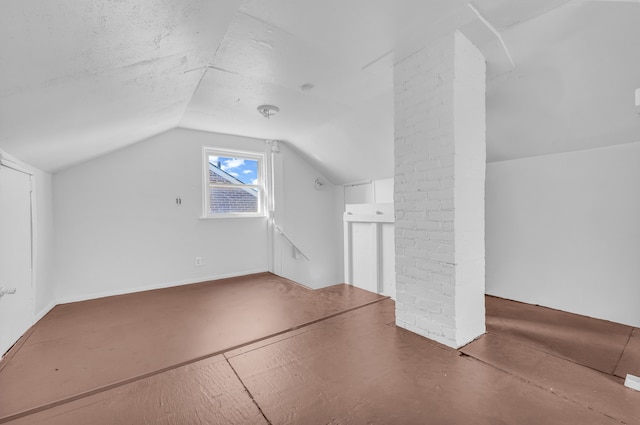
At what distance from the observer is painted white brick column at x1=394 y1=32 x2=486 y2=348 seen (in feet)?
6.73

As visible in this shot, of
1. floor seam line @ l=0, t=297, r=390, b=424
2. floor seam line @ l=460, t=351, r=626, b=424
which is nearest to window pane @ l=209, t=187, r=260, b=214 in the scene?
floor seam line @ l=0, t=297, r=390, b=424

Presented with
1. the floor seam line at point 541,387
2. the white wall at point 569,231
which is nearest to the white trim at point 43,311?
the floor seam line at point 541,387

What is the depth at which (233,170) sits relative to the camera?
463cm

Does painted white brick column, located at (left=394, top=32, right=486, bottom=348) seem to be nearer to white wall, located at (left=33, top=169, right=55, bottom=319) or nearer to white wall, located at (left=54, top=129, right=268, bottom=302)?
white wall, located at (left=54, top=129, right=268, bottom=302)

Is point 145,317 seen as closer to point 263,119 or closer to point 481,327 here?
point 263,119

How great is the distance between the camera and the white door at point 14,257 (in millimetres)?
2037

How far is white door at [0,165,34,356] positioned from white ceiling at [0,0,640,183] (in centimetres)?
28

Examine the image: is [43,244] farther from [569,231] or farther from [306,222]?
[569,231]

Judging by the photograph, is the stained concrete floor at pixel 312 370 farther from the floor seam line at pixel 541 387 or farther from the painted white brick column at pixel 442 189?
the painted white brick column at pixel 442 189

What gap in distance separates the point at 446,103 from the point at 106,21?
2043 mm

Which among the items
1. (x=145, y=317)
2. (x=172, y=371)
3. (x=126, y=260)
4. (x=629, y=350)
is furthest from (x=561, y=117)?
(x=126, y=260)

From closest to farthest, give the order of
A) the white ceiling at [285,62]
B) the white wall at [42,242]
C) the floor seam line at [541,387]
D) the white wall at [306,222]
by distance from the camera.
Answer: the white ceiling at [285,62] < the floor seam line at [541,387] < the white wall at [42,242] < the white wall at [306,222]

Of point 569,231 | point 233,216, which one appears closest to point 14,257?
point 233,216

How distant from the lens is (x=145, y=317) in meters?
2.81
